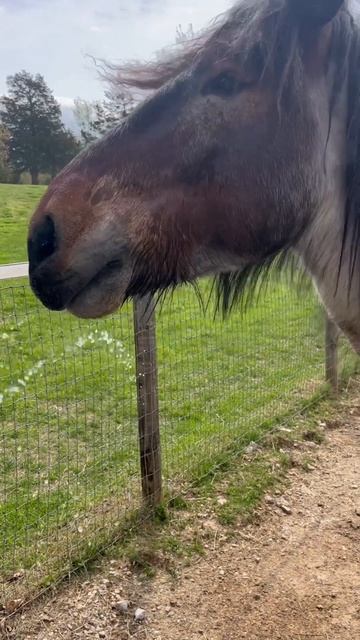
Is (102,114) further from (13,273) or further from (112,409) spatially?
(13,273)

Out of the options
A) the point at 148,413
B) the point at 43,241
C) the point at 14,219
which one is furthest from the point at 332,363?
the point at 14,219

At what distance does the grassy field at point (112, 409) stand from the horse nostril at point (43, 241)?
1.07 meters

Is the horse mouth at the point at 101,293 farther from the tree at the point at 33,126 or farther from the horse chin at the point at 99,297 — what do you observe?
the tree at the point at 33,126

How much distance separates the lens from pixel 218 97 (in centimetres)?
166

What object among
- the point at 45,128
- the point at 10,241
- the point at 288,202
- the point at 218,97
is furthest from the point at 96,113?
the point at 45,128

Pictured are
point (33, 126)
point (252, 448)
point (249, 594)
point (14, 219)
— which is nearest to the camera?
point (249, 594)

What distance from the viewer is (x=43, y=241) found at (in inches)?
62.1

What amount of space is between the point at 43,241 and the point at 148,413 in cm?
222

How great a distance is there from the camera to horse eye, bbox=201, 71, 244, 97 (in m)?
1.65

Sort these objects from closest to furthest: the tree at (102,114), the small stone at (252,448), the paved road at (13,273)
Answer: the tree at (102,114) → the small stone at (252,448) → the paved road at (13,273)

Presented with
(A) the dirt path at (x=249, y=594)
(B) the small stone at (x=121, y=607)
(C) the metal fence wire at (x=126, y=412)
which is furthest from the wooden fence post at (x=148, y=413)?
(B) the small stone at (x=121, y=607)

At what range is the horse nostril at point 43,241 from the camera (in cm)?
156

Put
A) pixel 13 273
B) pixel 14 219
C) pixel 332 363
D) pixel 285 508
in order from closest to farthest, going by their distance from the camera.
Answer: pixel 285 508 → pixel 332 363 → pixel 13 273 → pixel 14 219

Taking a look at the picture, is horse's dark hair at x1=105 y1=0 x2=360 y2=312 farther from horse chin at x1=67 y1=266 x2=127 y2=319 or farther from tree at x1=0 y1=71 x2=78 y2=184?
tree at x1=0 y1=71 x2=78 y2=184
